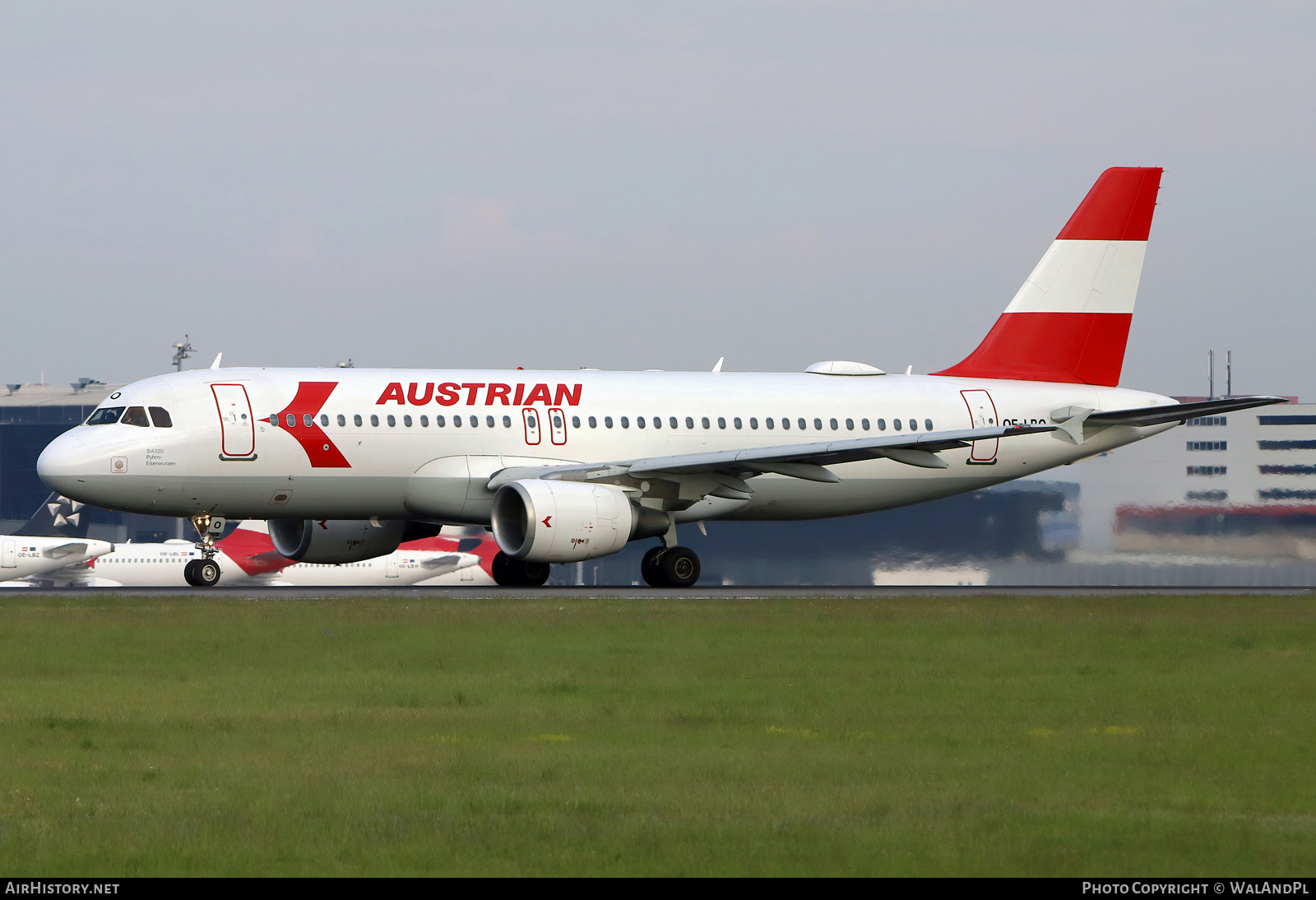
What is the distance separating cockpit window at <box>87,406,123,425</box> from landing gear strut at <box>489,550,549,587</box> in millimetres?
7460

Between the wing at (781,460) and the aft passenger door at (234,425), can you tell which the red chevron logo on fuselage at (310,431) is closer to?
→ the aft passenger door at (234,425)

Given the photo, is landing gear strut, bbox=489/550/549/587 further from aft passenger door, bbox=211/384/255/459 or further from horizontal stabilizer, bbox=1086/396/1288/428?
horizontal stabilizer, bbox=1086/396/1288/428

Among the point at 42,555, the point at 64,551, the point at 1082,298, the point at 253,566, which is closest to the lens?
the point at 1082,298

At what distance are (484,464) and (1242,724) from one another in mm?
18537

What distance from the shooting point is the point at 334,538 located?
1275 inches

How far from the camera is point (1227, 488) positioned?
32.2 m

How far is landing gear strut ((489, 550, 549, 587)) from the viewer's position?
32.2m

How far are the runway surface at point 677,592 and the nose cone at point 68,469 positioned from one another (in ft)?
5.75

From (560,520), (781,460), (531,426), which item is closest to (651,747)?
(560,520)

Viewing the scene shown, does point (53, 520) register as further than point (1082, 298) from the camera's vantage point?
Yes

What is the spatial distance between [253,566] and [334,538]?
27.6 metres

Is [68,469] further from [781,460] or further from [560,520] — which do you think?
[781,460]

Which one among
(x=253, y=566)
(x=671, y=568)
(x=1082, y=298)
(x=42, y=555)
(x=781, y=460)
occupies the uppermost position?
(x=1082, y=298)
